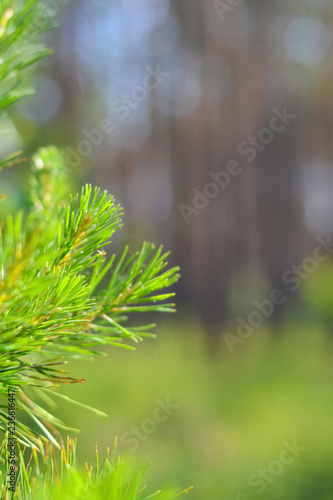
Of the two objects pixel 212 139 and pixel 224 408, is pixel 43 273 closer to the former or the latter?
pixel 224 408

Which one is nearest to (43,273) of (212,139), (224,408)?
(224,408)

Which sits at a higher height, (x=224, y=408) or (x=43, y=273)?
(x=43, y=273)

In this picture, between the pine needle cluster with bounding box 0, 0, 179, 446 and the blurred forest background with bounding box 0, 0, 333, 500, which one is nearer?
the pine needle cluster with bounding box 0, 0, 179, 446

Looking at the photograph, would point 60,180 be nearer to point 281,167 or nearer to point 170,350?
point 170,350

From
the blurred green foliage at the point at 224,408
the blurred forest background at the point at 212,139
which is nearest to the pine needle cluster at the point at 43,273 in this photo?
the blurred green foliage at the point at 224,408

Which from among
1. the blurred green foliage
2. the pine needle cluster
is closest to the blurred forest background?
the blurred green foliage

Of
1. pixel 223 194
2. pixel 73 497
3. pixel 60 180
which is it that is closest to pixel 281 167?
pixel 223 194

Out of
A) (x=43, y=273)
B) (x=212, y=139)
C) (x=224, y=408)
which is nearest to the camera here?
(x=43, y=273)

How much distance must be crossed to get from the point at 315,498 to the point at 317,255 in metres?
2.23

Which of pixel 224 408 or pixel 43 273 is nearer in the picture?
pixel 43 273

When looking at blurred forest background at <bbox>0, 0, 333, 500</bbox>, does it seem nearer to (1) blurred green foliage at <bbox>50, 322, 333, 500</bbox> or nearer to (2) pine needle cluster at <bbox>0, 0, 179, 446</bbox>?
(1) blurred green foliage at <bbox>50, 322, 333, 500</bbox>

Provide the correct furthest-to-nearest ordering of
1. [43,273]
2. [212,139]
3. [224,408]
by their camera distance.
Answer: [212,139]
[224,408]
[43,273]

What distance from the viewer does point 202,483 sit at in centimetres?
217

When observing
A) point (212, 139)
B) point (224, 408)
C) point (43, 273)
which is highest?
point (212, 139)
